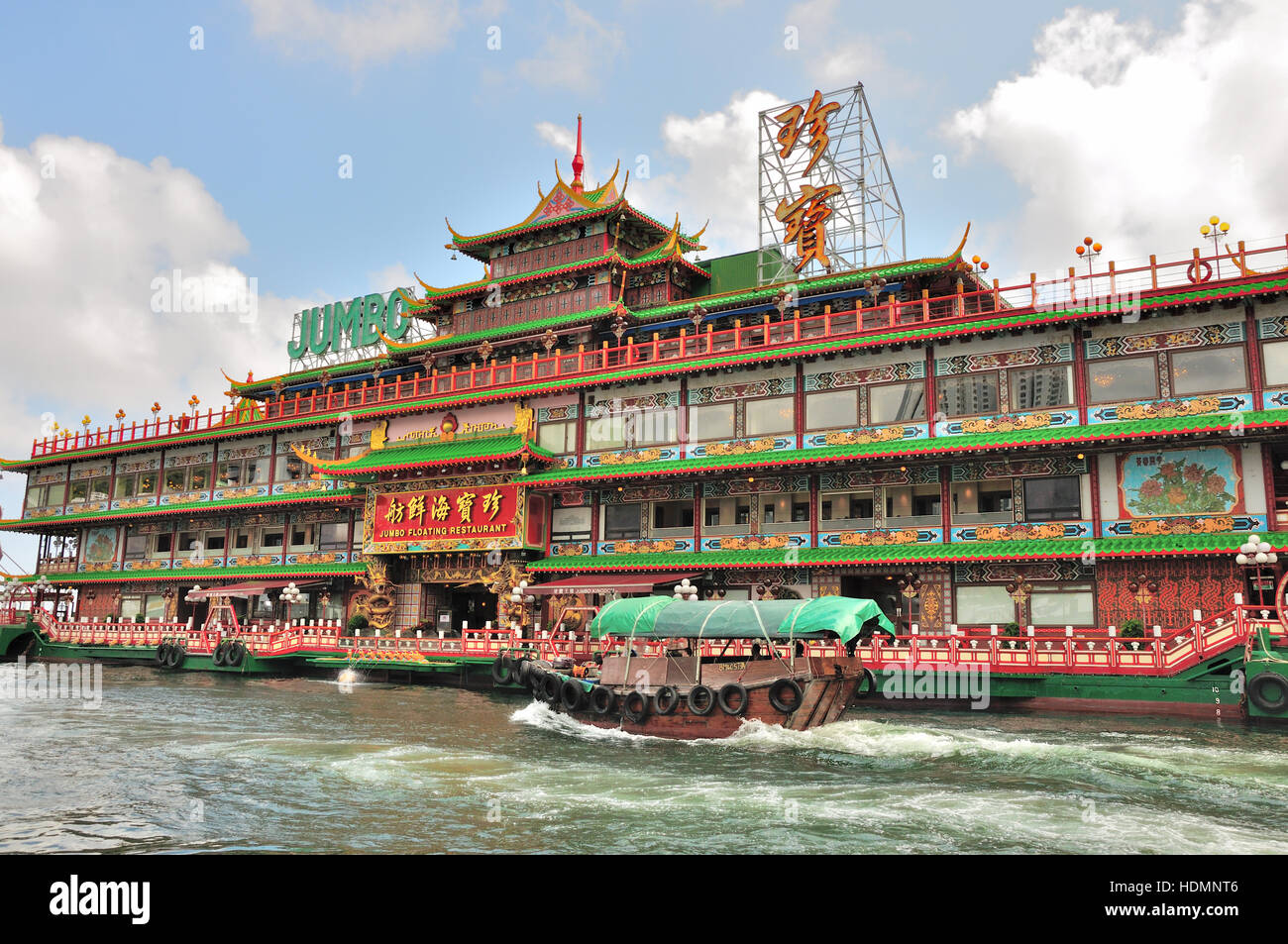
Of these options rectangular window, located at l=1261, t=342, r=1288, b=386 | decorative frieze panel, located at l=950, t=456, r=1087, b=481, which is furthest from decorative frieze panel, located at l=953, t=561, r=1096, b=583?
rectangular window, located at l=1261, t=342, r=1288, b=386

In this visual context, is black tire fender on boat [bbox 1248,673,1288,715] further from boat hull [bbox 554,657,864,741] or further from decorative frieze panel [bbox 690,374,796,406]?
decorative frieze panel [bbox 690,374,796,406]

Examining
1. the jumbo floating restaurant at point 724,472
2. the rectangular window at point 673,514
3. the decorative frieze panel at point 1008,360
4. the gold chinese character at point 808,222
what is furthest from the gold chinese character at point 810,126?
the rectangular window at point 673,514

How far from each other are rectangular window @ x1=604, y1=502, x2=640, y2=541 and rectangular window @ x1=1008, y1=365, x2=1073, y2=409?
46.5ft

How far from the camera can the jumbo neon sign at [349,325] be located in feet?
170

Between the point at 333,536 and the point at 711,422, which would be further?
the point at 333,536

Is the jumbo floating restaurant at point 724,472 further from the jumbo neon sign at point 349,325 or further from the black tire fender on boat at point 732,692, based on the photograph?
the black tire fender on boat at point 732,692

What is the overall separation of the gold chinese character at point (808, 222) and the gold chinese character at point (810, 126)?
1.24 metres

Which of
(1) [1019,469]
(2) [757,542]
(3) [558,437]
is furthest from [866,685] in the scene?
(3) [558,437]

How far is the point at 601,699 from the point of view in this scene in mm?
22781

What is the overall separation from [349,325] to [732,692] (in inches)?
1536

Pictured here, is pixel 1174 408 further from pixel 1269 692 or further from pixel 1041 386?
pixel 1269 692

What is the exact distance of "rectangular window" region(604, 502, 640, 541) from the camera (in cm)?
A: 3675

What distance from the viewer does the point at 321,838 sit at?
11719 mm
